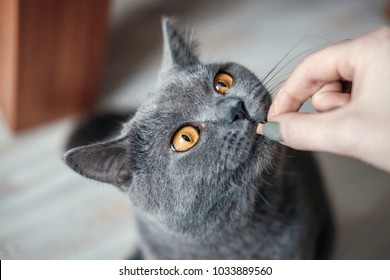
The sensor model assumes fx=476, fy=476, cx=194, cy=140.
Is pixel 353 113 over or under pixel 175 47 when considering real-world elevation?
over

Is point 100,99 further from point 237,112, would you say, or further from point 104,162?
point 237,112

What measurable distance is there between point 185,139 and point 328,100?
0.23 m

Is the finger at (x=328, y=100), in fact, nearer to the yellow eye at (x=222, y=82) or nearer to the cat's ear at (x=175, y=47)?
the yellow eye at (x=222, y=82)

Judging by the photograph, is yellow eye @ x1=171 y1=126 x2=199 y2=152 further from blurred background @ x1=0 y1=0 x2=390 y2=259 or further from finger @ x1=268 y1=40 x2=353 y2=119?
blurred background @ x1=0 y1=0 x2=390 y2=259

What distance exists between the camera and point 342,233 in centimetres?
123

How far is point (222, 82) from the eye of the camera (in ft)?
2.60

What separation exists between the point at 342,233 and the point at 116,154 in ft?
2.33

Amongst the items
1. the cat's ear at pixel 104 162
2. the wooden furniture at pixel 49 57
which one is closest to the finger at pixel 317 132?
the cat's ear at pixel 104 162

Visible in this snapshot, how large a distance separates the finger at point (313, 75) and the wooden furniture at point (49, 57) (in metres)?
0.83

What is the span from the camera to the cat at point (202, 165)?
731mm

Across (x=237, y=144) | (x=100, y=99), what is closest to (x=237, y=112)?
(x=237, y=144)

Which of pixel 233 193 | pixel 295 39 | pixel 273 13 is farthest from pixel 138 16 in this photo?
pixel 233 193

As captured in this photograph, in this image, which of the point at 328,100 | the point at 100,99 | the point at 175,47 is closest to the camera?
the point at 328,100

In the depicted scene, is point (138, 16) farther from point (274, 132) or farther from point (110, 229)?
point (274, 132)
